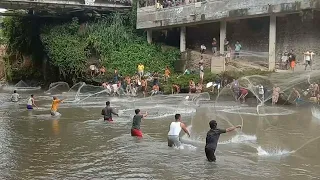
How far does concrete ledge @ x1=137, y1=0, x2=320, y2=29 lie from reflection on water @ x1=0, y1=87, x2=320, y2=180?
26.9 feet

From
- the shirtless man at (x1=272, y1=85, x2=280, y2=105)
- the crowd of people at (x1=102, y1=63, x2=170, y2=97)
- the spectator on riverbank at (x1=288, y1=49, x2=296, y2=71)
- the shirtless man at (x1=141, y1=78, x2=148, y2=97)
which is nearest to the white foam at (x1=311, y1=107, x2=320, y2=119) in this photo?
the shirtless man at (x1=272, y1=85, x2=280, y2=105)

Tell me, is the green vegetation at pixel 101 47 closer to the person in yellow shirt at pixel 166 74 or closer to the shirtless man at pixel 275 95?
the person in yellow shirt at pixel 166 74

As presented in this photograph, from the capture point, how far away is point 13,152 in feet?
43.0

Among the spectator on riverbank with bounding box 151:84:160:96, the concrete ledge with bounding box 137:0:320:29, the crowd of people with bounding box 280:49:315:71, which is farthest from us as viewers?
the spectator on riverbank with bounding box 151:84:160:96

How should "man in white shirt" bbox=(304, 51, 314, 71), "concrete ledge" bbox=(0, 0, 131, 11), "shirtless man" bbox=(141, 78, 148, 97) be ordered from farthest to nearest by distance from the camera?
"concrete ledge" bbox=(0, 0, 131, 11)
"shirtless man" bbox=(141, 78, 148, 97)
"man in white shirt" bbox=(304, 51, 314, 71)

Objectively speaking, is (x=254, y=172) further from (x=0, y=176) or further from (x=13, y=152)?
(x=13, y=152)

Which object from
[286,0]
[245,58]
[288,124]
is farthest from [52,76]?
[288,124]

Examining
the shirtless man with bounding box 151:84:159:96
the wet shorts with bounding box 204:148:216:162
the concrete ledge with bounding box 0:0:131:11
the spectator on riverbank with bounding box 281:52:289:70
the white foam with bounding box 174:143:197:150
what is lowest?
the white foam with bounding box 174:143:197:150

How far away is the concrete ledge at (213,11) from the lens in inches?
1099

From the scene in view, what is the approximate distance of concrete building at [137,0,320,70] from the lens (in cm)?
2872

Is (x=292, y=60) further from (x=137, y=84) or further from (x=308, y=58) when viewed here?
(x=137, y=84)

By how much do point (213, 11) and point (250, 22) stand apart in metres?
3.00

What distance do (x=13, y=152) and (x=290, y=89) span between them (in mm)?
15101

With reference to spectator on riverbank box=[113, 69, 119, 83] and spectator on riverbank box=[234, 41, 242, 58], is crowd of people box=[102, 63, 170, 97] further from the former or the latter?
spectator on riverbank box=[234, 41, 242, 58]
